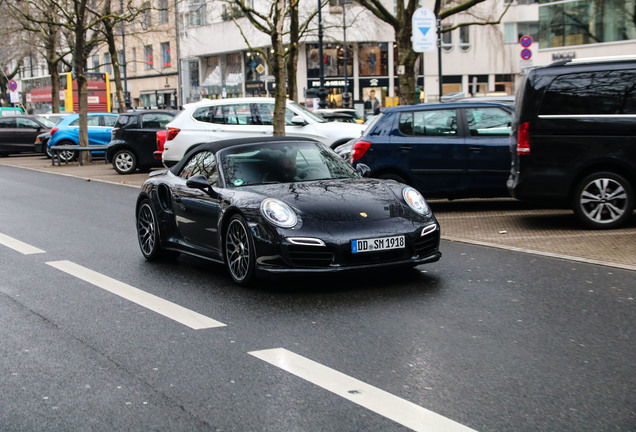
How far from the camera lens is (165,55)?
249 ft

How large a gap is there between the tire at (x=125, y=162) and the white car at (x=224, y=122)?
4.39 metres

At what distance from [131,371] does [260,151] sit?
12.4 feet

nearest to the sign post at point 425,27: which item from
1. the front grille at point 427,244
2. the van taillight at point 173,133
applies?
the van taillight at point 173,133

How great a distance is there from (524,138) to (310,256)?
4.76 meters

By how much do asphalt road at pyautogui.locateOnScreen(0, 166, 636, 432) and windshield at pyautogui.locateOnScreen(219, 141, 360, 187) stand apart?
3.14ft

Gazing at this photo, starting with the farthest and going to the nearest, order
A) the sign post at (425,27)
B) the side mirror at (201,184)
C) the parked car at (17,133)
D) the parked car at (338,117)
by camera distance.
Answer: the parked car at (17,133) < the parked car at (338,117) < the sign post at (425,27) < the side mirror at (201,184)

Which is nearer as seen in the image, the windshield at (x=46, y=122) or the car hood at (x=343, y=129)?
the car hood at (x=343, y=129)

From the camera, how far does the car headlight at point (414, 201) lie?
7.87m

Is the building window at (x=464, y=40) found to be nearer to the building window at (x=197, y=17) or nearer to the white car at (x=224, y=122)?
the building window at (x=197, y=17)

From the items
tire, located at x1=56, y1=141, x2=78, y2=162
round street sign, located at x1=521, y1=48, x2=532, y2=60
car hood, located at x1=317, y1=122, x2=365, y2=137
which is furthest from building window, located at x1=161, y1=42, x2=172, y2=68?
car hood, located at x1=317, y1=122, x2=365, y2=137

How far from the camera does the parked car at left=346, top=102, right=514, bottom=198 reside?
42.0ft

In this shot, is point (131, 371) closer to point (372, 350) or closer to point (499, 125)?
point (372, 350)

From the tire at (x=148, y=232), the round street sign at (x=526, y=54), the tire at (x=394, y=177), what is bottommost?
the tire at (x=148, y=232)

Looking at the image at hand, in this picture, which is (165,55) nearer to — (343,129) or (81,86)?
(81,86)
